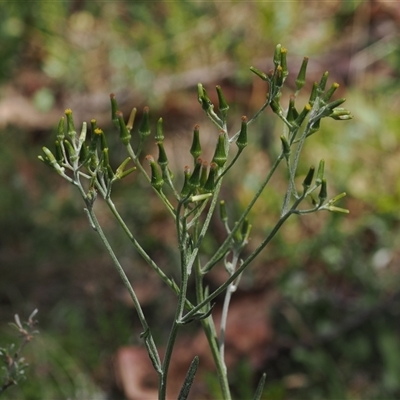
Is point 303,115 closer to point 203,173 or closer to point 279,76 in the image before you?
point 279,76

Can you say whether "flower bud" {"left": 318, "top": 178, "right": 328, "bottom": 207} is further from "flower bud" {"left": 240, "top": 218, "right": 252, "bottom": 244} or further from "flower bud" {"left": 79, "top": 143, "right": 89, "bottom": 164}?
"flower bud" {"left": 79, "top": 143, "right": 89, "bottom": 164}

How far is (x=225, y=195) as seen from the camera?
11.8ft

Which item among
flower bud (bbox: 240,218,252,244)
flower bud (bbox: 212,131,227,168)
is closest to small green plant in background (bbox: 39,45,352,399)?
flower bud (bbox: 212,131,227,168)

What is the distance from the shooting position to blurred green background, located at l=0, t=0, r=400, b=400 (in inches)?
111

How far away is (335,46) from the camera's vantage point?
4754 millimetres

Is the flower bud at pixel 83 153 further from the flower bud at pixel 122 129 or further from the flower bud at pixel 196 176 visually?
the flower bud at pixel 196 176

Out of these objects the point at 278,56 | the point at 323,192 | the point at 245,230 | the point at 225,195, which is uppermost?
the point at 278,56

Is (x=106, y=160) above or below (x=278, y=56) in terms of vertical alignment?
below

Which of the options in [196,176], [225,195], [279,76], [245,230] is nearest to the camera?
[196,176]

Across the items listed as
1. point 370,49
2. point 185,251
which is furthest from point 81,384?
point 370,49

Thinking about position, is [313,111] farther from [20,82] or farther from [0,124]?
[20,82]

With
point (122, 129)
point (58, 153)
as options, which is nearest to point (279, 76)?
point (122, 129)

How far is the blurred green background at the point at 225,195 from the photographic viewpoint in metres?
2.83

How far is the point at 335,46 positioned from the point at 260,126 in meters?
1.23
